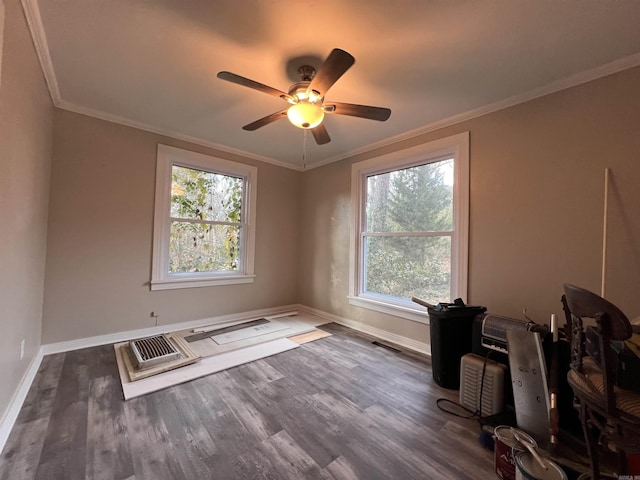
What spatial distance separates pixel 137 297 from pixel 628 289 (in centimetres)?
451

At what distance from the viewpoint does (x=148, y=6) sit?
155 cm

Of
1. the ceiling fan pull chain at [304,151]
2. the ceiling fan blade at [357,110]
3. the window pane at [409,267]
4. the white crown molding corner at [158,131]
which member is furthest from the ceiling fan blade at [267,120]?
the window pane at [409,267]

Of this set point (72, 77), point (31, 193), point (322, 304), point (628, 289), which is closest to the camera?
point (628, 289)

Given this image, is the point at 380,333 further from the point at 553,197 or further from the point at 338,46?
the point at 338,46

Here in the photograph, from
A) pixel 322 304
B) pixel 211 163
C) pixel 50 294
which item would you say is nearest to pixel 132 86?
pixel 211 163

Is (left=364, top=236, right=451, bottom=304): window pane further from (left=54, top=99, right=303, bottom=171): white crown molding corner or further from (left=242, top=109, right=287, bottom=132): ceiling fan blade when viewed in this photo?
(left=54, top=99, right=303, bottom=171): white crown molding corner

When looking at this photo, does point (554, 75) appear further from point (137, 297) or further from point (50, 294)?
point (50, 294)

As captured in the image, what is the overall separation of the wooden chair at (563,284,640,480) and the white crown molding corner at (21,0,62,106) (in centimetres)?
316

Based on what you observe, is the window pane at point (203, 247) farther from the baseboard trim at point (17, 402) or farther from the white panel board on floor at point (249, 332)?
the baseboard trim at point (17, 402)

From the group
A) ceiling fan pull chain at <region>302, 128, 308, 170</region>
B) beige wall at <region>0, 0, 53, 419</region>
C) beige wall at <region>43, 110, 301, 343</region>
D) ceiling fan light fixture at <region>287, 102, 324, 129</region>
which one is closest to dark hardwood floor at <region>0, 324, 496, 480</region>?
beige wall at <region>0, 0, 53, 419</region>

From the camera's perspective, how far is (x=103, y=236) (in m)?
2.92

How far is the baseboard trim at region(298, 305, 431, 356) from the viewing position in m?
2.96

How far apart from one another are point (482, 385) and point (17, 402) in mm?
3169

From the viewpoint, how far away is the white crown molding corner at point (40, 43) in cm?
157
